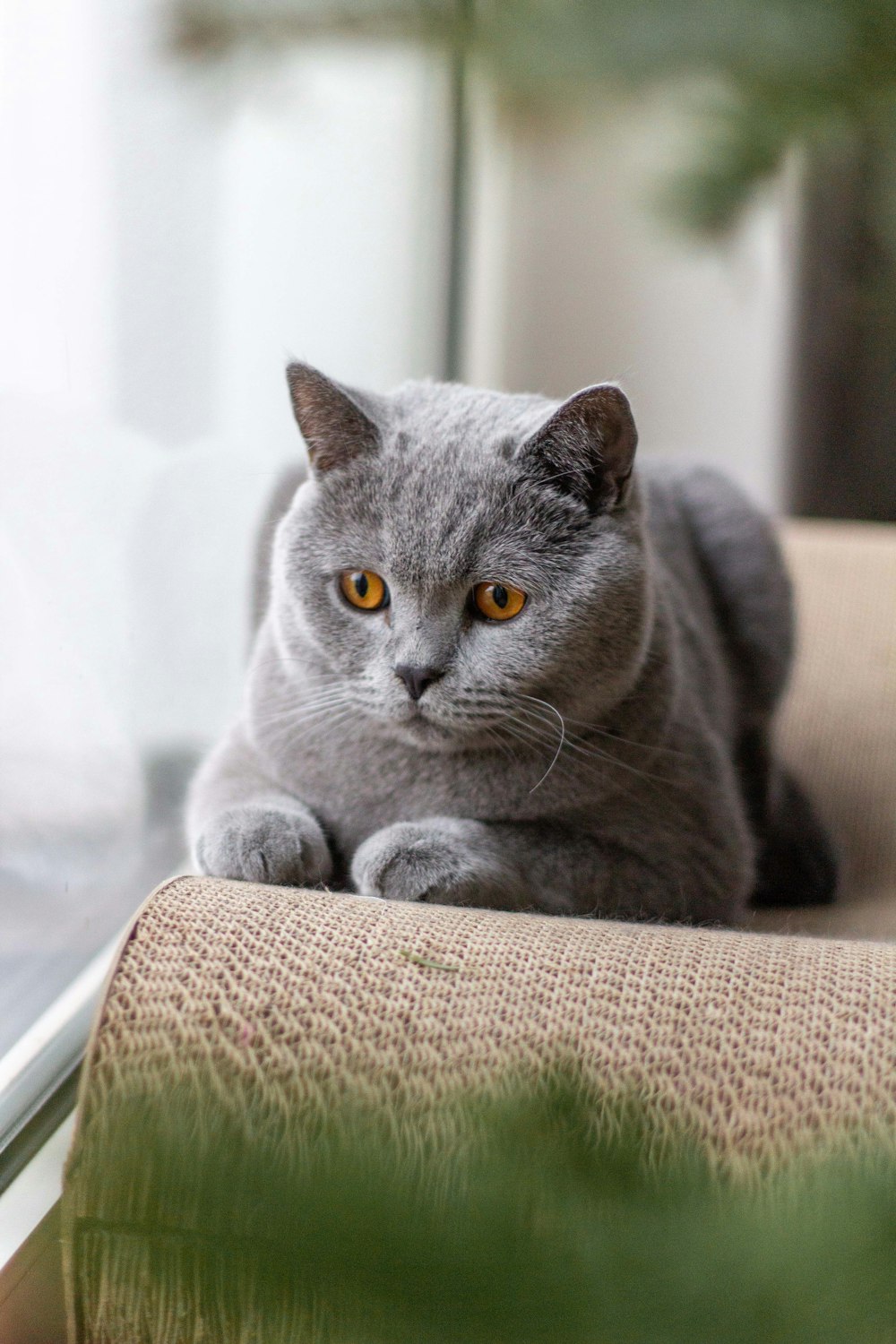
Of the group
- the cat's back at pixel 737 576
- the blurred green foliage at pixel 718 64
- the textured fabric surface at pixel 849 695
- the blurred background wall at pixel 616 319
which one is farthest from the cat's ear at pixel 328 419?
the blurred background wall at pixel 616 319

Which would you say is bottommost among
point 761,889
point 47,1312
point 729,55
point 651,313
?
point 761,889

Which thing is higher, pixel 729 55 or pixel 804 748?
pixel 729 55

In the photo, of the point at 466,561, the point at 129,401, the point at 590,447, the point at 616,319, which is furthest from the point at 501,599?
the point at 616,319

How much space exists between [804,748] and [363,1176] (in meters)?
1.48

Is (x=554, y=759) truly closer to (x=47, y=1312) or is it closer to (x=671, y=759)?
(x=671, y=759)

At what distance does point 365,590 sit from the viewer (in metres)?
0.95

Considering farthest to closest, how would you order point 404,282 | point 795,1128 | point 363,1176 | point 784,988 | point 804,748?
point 404,282 < point 804,748 < point 784,988 < point 795,1128 < point 363,1176

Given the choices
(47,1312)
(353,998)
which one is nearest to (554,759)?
(353,998)

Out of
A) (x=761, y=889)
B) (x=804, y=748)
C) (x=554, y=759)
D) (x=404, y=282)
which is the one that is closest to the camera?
(x=554, y=759)

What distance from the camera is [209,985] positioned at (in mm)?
677

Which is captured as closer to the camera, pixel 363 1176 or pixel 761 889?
pixel 363 1176

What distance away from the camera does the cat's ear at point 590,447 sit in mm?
885

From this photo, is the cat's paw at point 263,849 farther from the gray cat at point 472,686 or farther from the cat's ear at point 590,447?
the cat's ear at point 590,447

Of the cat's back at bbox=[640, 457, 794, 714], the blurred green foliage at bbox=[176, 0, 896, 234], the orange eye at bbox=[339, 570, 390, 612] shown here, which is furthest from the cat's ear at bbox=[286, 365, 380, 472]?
the cat's back at bbox=[640, 457, 794, 714]
